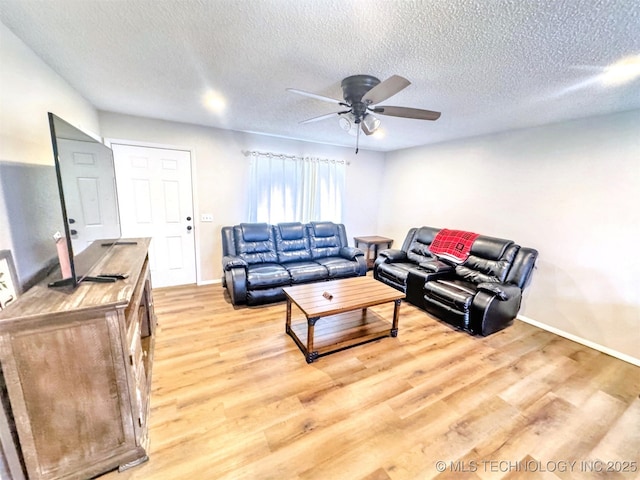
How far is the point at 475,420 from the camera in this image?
69.4 inches

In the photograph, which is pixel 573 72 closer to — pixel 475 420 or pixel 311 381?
pixel 475 420

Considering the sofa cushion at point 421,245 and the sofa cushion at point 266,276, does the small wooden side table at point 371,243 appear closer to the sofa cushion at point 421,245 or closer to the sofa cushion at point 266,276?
the sofa cushion at point 421,245

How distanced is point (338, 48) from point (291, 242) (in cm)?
291

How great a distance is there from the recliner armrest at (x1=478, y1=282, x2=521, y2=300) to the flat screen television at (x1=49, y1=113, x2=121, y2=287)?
A: 3.29m

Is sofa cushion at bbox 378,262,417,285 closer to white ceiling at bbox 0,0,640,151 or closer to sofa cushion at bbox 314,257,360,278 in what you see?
sofa cushion at bbox 314,257,360,278

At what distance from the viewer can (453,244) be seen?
12.2 feet

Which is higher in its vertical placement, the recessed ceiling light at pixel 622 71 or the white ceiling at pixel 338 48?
the recessed ceiling light at pixel 622 71

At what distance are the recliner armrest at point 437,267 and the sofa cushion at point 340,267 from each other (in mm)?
989

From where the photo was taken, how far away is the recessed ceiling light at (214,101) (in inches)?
95.6

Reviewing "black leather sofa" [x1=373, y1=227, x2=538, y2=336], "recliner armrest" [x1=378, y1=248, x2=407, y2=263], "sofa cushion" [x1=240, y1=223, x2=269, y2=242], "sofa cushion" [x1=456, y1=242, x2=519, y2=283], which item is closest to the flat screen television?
"sofa cushion" [x1=240, y1=223, x2=269, y2=242]

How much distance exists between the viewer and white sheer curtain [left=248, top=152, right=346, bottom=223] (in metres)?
4.18

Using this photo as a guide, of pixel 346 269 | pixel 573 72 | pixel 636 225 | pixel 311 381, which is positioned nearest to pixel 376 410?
pixel 311 381

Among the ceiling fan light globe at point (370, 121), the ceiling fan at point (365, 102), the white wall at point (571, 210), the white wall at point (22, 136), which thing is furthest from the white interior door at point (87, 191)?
the white wall at point (571, 210)

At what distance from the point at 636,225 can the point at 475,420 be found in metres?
2.49
